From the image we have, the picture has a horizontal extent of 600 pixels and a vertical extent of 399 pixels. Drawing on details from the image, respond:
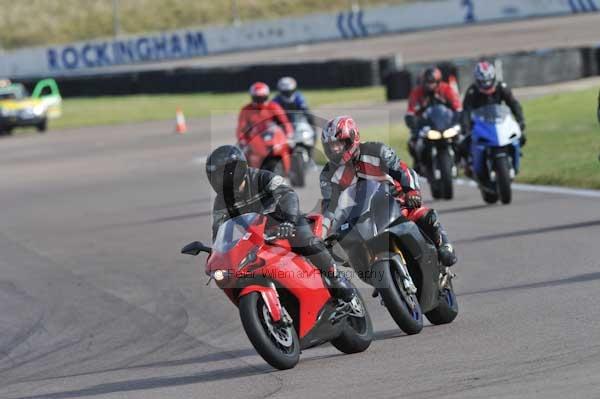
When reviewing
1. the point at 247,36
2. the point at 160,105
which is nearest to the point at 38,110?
the point at 160,105

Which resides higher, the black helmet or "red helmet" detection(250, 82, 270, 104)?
the black helmet

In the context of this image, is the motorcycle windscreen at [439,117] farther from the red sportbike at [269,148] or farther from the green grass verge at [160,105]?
the green grass verge at [160,105]

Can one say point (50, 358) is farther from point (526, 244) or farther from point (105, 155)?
point (105, 155)

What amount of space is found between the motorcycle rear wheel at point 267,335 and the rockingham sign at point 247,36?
44.8 m

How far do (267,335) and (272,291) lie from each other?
0.25 m

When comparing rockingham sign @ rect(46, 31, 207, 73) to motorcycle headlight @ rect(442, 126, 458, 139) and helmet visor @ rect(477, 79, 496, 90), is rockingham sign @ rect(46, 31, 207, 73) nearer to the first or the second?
motorcycle headlight @ rect(442, 126, 458, 139)

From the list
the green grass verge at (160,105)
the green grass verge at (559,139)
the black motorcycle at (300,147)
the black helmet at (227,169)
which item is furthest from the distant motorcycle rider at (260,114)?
the green grass verge at (160,105)

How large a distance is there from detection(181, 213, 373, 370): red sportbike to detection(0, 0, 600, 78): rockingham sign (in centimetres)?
4456

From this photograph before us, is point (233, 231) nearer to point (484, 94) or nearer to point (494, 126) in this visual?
point (494, 126)

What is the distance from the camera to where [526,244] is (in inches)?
495

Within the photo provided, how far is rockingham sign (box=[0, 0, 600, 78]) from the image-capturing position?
176 feet

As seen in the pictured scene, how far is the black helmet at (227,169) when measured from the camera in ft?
25.5

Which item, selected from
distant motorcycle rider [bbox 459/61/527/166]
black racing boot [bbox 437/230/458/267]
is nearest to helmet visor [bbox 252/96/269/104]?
distant motorcycle rider [bbox 459/61/527/166]

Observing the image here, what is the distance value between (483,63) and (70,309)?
6.94 m
